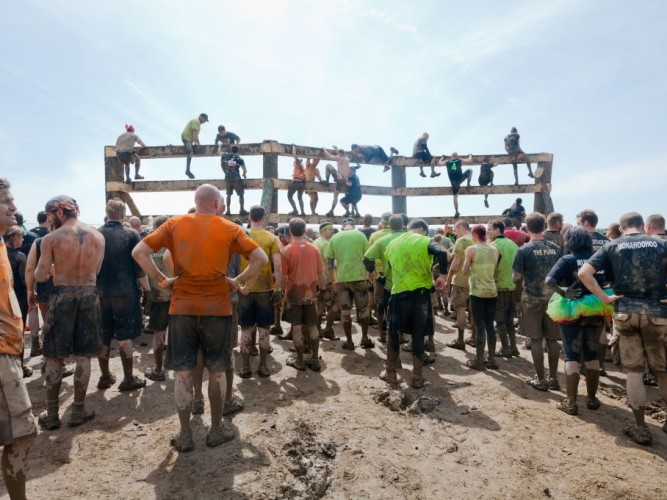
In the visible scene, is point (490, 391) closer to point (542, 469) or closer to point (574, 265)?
point (542, 469)

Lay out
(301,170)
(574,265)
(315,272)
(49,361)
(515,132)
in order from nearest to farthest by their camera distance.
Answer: (49,361) < (574,265) < (315,272) < (301,170) < (515,132)

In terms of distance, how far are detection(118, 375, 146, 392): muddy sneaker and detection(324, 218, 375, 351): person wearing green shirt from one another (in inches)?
136

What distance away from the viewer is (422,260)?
17.3 ft

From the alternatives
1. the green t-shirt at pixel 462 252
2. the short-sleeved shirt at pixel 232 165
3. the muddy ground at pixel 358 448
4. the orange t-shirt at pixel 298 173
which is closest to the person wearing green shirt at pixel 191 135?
the short-sleeved shirt at pixel 232 165

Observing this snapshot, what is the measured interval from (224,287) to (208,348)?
63 centimetres

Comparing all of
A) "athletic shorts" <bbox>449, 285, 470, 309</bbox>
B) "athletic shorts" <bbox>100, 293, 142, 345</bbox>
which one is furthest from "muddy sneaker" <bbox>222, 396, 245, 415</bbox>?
"athletic shorts" <bbox>449, 285, 470, 309</bbox>

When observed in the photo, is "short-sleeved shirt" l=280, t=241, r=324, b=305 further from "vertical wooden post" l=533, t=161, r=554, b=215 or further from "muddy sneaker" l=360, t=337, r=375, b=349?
"vertical wooden post" l=533, t=161, r=554, b=215

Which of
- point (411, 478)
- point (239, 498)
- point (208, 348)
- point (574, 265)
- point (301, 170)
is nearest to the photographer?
point (239, 498)

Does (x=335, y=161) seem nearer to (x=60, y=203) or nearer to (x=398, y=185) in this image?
(x=398, y=185)

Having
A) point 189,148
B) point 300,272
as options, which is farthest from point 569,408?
point 189,148

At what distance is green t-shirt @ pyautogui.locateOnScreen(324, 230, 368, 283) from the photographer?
22.4 ft

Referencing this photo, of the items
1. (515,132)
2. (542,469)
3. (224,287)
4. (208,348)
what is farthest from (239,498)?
(515,132)

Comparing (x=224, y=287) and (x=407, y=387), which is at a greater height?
(x=224, y=287)

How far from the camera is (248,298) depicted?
5.46 metres
